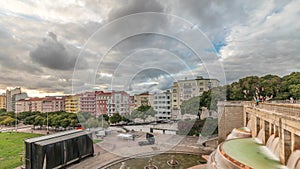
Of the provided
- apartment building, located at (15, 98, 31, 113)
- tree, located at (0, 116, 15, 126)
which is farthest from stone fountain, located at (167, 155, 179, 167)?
apartment building, located at (15, 98, 31, 113)

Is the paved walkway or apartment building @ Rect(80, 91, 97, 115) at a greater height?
apartment building @ Rect(80, 91, 97, 115)

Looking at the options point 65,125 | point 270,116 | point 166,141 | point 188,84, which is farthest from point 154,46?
point 188,84

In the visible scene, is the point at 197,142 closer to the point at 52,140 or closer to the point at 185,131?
the point at 185,131

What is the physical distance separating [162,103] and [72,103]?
31553mm

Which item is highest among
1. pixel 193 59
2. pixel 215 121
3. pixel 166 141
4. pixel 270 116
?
pixel 193 59

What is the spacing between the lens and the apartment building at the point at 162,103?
43700mm

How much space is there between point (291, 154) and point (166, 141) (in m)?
13.9

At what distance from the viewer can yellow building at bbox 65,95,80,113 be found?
178ft

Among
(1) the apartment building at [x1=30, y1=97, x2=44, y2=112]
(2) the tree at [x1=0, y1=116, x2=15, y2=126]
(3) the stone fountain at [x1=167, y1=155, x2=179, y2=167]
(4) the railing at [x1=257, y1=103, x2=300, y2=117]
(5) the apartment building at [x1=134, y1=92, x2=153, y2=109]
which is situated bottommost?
(2) the tree at [x1=0, y1=116, x2=15, y2=126]

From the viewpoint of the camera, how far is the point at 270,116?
35.7 ft

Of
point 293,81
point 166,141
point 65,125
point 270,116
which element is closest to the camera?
point 270,116

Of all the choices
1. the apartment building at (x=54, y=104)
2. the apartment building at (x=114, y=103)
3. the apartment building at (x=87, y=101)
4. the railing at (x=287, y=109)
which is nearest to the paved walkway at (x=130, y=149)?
the railing at (x=287, y=109)

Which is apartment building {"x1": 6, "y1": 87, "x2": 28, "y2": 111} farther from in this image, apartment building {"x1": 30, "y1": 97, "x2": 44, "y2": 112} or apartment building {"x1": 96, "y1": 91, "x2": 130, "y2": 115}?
apartment building {"x1": 96, "y1": 91, "x2": 130, "y2": 115}

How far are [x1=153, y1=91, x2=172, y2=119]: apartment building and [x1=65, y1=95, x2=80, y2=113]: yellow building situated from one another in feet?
77.1
